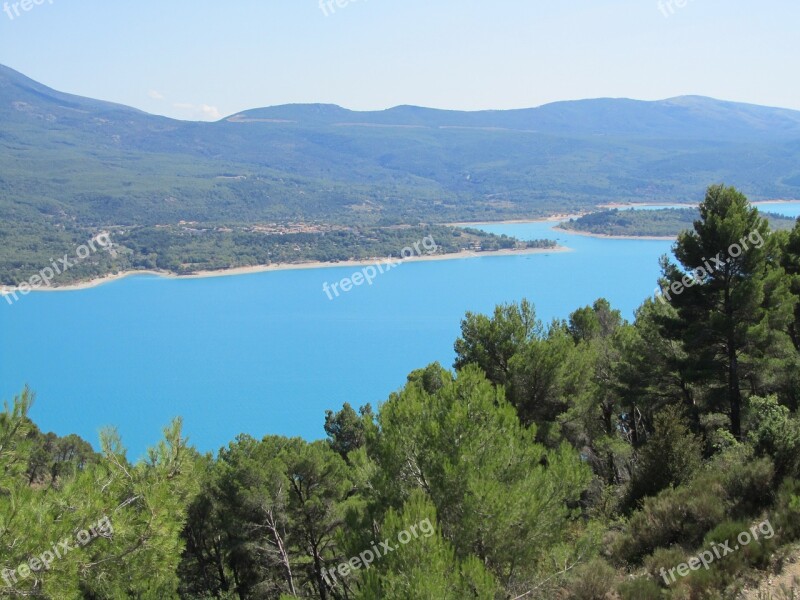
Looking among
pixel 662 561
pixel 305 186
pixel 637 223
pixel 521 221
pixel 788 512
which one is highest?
A: pixel 305 186

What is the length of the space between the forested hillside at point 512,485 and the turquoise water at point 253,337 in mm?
12884

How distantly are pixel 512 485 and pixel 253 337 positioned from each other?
4453cm

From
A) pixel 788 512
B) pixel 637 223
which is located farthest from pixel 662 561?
pixel 637 223

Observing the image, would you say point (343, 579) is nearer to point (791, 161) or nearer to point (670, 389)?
point (670, 389)

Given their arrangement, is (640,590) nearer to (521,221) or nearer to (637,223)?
(637,223)

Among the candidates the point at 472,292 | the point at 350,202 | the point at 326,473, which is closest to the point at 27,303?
the point at 472,292

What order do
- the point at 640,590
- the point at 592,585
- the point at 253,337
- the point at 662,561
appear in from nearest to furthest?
the point at 640,590, the point at 592,585, the point at 662,561, the point at 253,337

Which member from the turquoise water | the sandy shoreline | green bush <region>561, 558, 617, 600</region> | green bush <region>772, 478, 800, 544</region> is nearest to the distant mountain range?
the sandy shoreline

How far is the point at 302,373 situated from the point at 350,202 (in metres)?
101

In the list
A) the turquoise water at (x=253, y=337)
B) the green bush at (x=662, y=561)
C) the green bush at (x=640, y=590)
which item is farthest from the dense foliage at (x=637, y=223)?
the green bush at (x=640, y=590)

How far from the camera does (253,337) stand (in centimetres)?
4784

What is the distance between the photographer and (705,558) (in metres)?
4.37

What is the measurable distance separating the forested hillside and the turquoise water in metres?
12.9

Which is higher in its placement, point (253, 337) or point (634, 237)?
point (634, 237)
